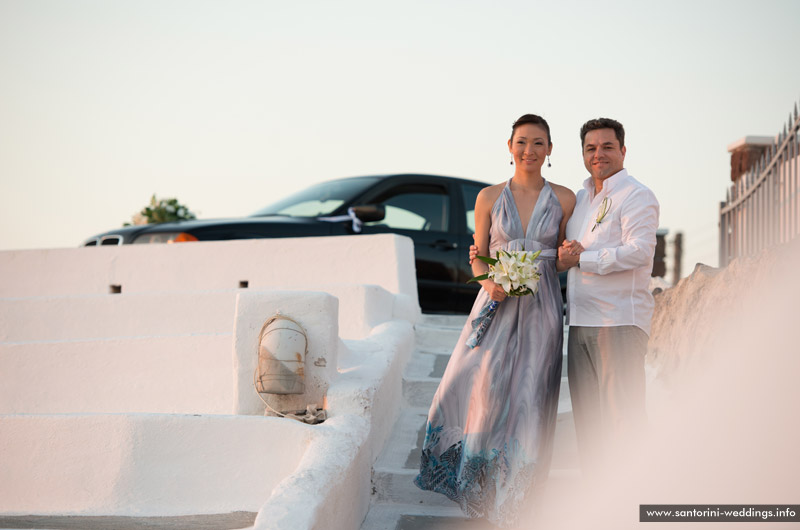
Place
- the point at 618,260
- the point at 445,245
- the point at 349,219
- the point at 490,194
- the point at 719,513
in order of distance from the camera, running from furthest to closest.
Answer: the point at 445,245
the point at 349,219
the point at 490,194
the point at 618,260
the point at 719,513

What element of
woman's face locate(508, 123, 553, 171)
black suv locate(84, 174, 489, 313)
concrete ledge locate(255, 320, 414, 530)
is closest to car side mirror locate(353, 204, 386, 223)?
black suv locate(84, 174, 489, 313)

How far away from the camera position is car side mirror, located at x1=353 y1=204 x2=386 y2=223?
250 inches

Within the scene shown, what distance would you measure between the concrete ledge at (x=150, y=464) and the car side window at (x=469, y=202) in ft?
14.0

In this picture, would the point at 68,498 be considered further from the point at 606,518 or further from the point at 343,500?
the point at 606,518

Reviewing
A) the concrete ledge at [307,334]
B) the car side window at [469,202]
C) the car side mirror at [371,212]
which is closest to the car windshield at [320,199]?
the car side mirror at [371,212]

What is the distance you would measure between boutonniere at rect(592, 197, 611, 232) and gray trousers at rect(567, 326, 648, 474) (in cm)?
46

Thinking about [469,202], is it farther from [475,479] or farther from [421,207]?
[475,479]

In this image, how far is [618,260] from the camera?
10.0ft

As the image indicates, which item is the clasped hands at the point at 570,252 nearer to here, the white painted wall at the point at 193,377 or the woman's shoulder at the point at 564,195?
the woman's shoulder at the point at 564,195

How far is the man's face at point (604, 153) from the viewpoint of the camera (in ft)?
10.6

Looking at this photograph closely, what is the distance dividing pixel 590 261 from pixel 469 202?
4.39 metres

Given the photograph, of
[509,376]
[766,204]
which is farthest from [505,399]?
[766,204]

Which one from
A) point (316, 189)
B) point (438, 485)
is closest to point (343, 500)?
point (438, 485)

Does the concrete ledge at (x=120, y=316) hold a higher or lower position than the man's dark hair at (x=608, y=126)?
lower
